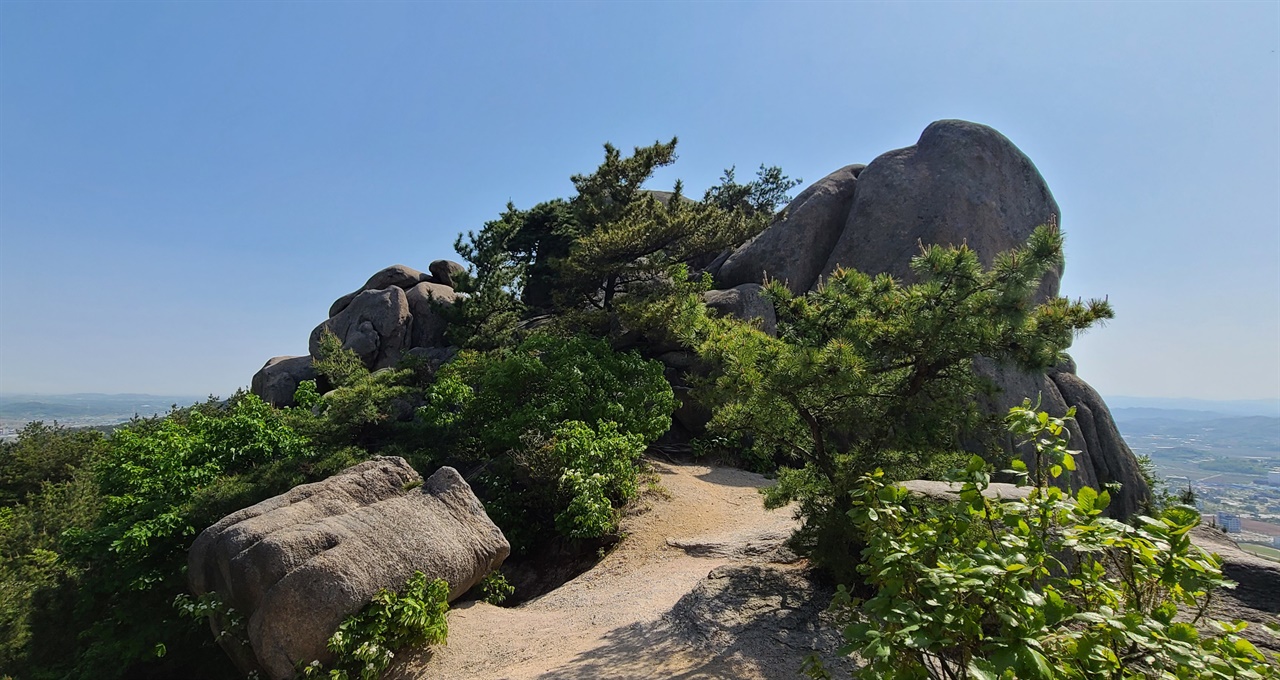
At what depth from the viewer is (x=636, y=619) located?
238 inches

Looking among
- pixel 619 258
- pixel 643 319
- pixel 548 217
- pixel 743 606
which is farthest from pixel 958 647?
pixel 548 217

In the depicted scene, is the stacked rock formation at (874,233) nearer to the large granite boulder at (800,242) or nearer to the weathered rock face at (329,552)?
the large granite boulder at (800,242)

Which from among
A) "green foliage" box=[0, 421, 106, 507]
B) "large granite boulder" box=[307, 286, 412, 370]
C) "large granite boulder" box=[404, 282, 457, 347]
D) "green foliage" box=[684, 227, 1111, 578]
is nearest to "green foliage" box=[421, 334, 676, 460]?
"green foliage" box=[684, 227, 1111, 578]

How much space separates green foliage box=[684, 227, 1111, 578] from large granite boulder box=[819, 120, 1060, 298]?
1170 centimetres

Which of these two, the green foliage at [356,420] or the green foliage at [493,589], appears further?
the green foliage at [356,420]

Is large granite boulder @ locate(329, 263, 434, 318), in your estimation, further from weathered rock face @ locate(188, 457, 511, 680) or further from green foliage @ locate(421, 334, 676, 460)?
weathered rock face @ locate(188, 457, 511, 680)

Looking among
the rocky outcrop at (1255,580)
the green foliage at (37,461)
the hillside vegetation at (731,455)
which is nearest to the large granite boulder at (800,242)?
the hillside vegetation at (731,455)

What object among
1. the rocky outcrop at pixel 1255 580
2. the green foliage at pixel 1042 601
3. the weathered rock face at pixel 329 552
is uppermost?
the green foliage at pixel 1042 601

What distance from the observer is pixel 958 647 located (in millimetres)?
2400

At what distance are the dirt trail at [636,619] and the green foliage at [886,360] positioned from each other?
1.38 metres

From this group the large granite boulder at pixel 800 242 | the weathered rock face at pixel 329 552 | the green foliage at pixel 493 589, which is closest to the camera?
the weathered rock face at pixel 329 552

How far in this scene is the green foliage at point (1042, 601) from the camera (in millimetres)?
1878

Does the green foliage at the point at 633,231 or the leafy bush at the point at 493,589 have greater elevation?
the green foliage at the point at 633,231

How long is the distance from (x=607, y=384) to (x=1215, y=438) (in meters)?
67.1
